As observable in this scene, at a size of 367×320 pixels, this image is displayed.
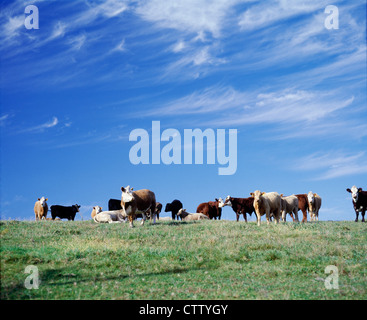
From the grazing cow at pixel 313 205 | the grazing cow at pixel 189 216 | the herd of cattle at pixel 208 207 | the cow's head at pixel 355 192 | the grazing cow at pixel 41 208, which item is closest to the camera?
the herd of cattle at pixel 208 207

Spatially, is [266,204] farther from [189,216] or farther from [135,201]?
[189,216]

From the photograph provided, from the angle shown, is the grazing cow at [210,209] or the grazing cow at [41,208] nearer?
the grazing cow at [41,208]

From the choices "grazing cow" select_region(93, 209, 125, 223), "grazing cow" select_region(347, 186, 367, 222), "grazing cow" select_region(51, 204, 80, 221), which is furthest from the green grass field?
"grazing cow" select_region(51, 204, 80, 221)

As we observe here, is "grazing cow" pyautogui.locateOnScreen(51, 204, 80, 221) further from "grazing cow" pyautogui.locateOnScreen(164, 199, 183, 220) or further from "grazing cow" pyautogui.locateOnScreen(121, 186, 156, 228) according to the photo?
"grazing cow" pyautogui.locateOnScreen(121, 186, 156, 228)

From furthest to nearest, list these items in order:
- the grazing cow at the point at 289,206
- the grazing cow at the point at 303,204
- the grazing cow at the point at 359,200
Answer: the grazing cow at the point at 303,204 < the grazing cow at the point at 359,200 < the grazing cow at the point at 289,206

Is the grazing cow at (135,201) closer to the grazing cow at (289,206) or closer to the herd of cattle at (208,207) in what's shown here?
the herd of cattle at (208,207)

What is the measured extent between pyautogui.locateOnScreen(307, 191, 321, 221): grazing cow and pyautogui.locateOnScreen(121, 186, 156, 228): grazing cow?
20048 mm

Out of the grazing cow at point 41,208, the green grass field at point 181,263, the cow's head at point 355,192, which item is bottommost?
the green grass field at point 181,263

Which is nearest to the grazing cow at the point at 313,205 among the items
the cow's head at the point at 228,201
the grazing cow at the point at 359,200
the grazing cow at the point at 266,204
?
the grazing cow at the point at 359,200

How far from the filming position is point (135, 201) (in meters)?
26.9

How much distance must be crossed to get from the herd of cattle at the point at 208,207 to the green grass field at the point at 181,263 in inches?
166

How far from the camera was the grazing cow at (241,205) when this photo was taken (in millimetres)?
36625
